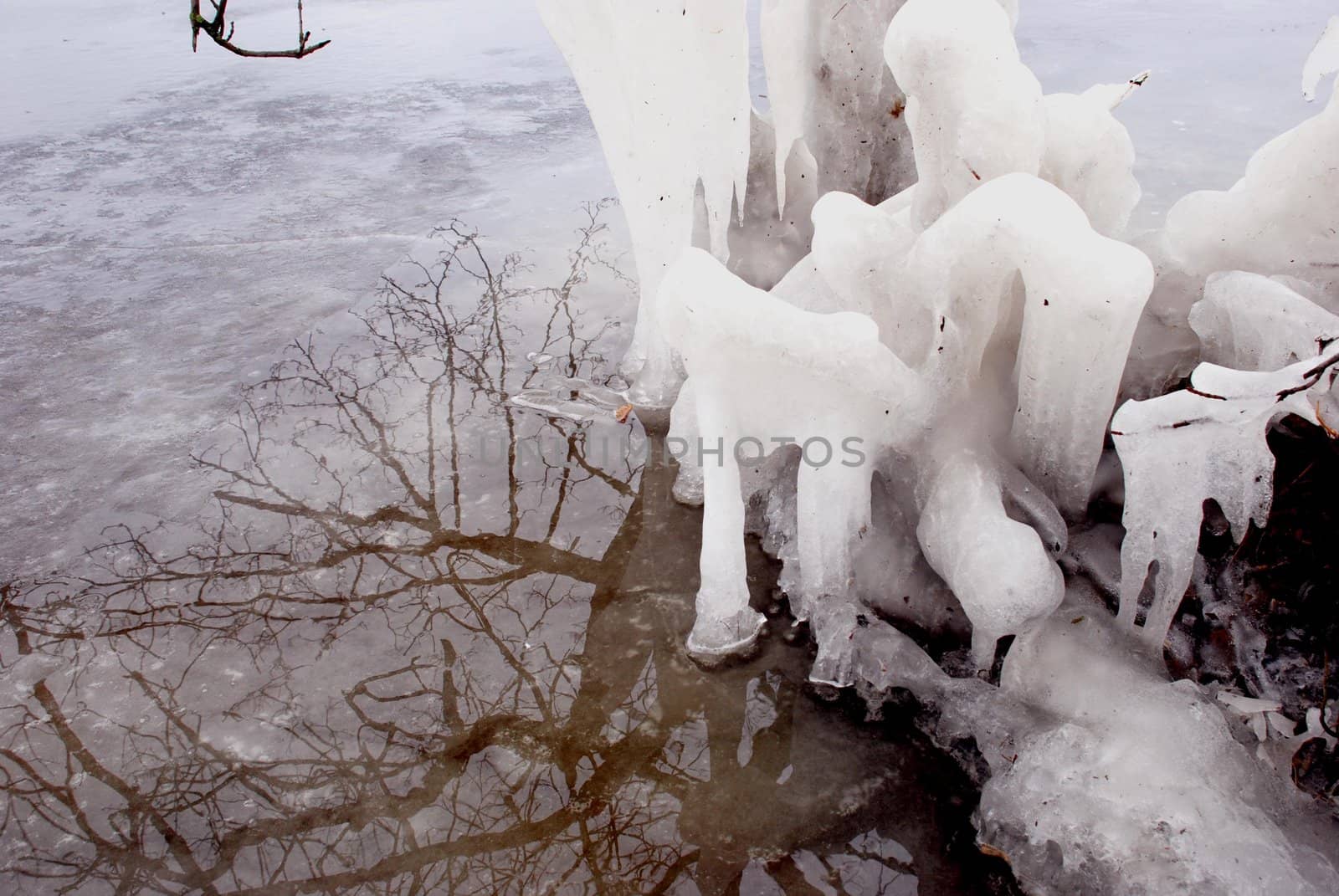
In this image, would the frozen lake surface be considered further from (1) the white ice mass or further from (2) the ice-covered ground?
(1) the white ice mass

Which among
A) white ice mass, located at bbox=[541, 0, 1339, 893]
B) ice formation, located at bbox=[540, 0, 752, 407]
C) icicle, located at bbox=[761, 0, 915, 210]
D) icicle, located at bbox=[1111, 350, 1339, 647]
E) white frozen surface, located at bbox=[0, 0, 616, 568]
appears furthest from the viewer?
white frozen surface, located at bbox=[0, 0, 616, 568]

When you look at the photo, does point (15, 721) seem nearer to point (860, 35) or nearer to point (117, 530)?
point (117, 530)

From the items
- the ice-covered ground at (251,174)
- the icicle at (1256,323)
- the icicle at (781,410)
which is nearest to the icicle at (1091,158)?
the icicle at (1256,323)

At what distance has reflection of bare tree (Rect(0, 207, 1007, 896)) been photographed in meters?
2.04

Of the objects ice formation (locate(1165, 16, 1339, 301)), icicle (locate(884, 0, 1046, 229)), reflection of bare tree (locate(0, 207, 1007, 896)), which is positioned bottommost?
reflection of bare tree (locate(0, 207, 1007, 896))

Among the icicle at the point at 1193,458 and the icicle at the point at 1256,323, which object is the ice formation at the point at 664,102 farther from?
the icicle at the point at 1193,458

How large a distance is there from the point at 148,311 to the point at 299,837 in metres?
3.49

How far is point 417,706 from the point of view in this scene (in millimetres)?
2402

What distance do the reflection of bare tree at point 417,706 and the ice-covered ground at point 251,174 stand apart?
56cm

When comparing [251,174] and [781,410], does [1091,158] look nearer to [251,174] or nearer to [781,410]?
[781,410]

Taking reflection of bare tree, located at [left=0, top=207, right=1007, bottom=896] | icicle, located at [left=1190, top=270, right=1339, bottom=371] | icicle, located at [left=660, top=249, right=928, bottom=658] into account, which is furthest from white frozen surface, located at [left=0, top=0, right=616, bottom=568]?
icicle, located at [left=1190, top=270, right=1339, bottom=371]

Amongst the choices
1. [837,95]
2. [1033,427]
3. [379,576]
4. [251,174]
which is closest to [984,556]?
[1033,427]

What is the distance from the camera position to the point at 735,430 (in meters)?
2.41

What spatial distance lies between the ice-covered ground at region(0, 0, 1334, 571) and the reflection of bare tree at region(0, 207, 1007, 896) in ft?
1.84
